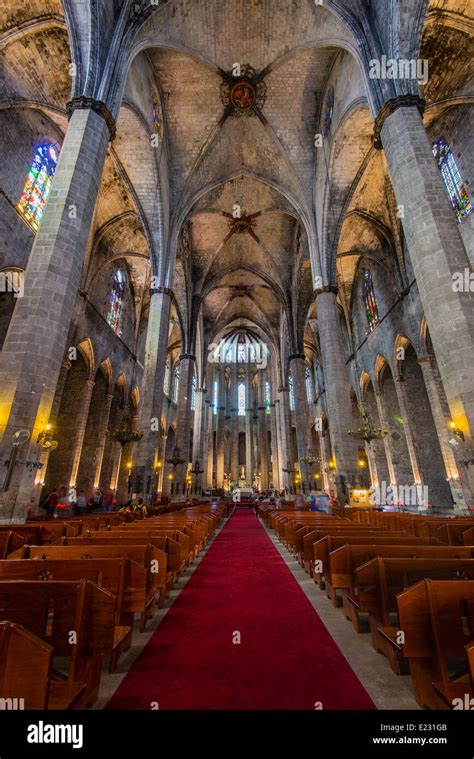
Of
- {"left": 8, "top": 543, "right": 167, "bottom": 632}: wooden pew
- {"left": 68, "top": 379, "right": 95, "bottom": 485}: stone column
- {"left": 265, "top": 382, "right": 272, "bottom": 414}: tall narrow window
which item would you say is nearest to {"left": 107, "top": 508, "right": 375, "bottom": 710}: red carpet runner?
{"left": 8, "top": 543, "right": 167, "bottom": 632}: wooden pew

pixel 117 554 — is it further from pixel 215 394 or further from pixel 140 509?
pixel 215 394

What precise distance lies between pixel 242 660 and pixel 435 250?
25.4 ft

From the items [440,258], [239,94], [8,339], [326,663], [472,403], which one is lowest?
[326,663]

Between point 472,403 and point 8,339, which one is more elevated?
point 8,339

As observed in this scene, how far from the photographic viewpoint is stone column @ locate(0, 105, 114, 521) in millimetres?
6078

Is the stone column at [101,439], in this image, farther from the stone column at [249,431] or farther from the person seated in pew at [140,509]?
the stone column at [249,431]

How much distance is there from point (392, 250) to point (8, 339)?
17.9m

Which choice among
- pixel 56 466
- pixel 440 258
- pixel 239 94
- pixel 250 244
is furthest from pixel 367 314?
pixel 56 466

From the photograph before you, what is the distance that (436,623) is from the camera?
1.88m

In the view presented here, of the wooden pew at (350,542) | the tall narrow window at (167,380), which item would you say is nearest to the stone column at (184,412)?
the tall narrow window at (167,380)

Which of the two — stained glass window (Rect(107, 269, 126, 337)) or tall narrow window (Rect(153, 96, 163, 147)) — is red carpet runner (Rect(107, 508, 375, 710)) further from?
stained glass window (Rect(107, 269, 126, 337))

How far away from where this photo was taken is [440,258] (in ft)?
22.7

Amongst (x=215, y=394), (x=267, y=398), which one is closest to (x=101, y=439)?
(x=215, y=394)
